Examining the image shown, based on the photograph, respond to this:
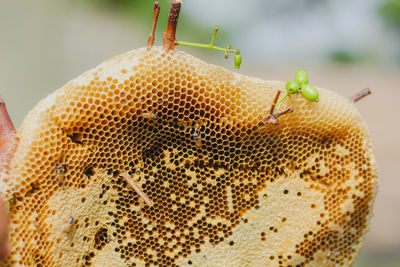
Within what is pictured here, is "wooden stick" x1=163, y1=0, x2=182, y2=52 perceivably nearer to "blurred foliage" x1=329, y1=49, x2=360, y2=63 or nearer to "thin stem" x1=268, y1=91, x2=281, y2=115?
"thin stem" x1=268, y1=91, x2=281, y2=115

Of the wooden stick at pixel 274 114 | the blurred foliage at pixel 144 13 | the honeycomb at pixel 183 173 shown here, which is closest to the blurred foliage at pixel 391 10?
the blurred foliage at pixel 144 13

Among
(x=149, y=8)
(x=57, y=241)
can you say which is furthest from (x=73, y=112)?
(x=149, y=8)

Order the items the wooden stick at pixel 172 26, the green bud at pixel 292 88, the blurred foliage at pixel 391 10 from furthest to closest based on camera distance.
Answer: the blurred foliage at pixel 391 10 < the green bud at pixel 292 88 < the wooden stick at pixel 172 26

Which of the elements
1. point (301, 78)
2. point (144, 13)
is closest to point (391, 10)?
point (144, 13)

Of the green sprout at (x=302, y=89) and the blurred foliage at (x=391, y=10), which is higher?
the blurred foliage at (x=391, y=10)

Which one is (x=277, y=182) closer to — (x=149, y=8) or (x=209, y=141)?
(x=209, y=141)

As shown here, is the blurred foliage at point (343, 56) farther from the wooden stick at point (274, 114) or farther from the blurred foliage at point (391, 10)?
the wooden stick at point (274, 114)
